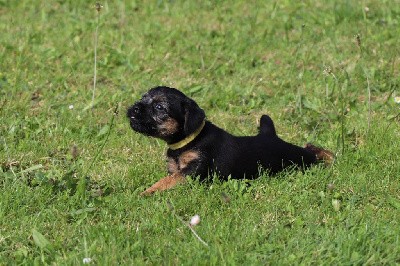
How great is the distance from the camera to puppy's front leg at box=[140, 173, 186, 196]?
574cm

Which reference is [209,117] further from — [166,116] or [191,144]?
[166,116]

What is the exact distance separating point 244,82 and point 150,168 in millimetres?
2583

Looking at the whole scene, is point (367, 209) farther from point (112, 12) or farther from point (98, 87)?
point (112, 12)

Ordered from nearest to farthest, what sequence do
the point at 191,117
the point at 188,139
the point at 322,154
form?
the point at 191,117 < the point at 188,139 < the point at 322,154

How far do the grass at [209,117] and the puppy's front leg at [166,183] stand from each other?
0.34 ft

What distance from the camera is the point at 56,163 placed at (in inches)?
256

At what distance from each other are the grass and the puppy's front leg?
0.10 metres

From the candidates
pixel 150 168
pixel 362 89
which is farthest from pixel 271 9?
pixel 150 168

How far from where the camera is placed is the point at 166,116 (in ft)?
19.3

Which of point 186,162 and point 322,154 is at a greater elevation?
point 186,162

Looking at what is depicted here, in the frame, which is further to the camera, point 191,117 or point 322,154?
point 322,154

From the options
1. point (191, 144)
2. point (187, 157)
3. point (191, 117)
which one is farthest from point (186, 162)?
point (191, 117)

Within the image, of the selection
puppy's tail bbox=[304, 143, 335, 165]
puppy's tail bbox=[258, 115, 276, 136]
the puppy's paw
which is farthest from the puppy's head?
puppy's tail bbox=[304, 143, 335, 165]

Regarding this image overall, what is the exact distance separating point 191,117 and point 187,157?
1.12 ft
